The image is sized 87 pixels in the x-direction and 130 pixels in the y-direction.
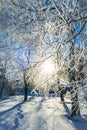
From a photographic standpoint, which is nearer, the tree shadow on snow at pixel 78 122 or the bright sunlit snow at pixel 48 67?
the bright sunlit snow at pixel 48 67

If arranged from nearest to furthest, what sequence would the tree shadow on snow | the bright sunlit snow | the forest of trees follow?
the forest of trees
the bright sunlit snow
the tree shadow on snow

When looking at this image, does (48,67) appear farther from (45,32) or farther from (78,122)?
(78,122)

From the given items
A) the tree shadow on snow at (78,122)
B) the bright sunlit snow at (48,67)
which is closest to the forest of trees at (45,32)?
the bright sunlit snow at (48,67)

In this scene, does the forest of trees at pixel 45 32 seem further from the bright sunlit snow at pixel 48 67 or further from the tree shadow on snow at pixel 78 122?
the tree shadow on snow at pixel 78 122

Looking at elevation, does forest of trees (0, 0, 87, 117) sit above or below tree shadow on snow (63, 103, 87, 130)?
above

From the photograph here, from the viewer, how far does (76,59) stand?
405 cm

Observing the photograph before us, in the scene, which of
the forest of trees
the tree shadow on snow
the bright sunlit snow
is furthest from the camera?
the tree shadow on snow

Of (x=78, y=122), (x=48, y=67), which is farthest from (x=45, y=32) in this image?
(x=78, y=122)

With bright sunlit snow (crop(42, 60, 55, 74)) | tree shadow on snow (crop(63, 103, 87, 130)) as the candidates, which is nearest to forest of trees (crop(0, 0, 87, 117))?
bright sunlit snow (crop(42, 60, 55, 74))

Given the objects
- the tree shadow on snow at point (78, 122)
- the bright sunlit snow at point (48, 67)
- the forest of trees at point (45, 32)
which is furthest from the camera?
the tree shadow on snow at point (78, 122)

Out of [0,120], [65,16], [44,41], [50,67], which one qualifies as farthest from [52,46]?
[0,120]

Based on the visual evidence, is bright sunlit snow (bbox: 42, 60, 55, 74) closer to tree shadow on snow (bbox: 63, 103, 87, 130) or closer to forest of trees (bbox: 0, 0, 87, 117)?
forest of trees (bbox: 0, 0, 87, 117)

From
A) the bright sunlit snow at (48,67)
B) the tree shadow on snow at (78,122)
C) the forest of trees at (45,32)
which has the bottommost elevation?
the tree shadow on snow at (78,122)

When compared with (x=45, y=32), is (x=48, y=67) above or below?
below
